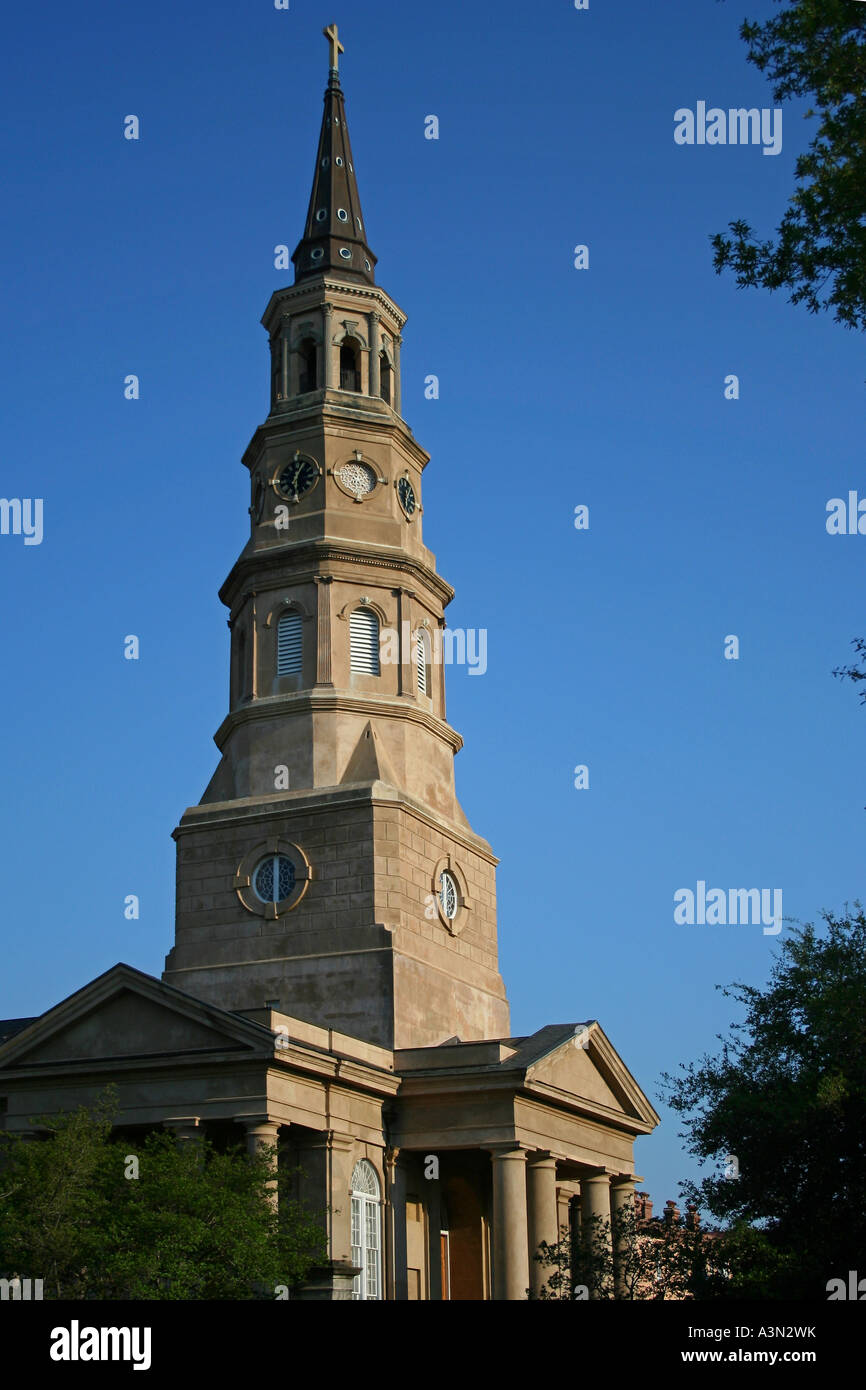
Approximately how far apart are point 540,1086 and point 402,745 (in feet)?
36.2

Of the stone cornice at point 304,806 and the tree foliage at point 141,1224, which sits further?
the stone cornice at point 304,806

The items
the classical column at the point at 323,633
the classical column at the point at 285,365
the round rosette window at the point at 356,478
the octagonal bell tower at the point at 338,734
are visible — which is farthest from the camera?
the classical column at the point at 285,365

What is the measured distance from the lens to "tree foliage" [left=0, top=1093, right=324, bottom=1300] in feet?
93.4

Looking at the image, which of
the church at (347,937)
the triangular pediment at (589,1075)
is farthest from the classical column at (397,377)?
the triangular pediment at (589,1075)

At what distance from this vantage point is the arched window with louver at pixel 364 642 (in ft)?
154

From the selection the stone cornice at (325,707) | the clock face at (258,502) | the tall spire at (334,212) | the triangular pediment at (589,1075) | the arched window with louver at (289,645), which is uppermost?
the tall spire at (334,212)

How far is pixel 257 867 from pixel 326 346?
16813mm

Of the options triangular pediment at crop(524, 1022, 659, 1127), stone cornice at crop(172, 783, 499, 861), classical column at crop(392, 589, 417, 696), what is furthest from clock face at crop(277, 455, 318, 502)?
triangular pediment at crop(524, 1022, 659, 1127)

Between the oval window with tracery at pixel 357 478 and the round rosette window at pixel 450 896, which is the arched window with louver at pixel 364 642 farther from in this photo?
the round rosette window at pixel 450 896

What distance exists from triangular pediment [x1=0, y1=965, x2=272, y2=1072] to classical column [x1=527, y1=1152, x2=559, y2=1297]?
29.6ft

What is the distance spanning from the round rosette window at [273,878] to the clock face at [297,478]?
446 inches

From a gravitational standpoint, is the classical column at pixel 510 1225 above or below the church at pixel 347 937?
below

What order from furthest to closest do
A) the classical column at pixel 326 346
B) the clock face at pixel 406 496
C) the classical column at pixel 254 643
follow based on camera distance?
the classical column at pixel 326 346 → the clock face at pixel 406 496 → the classical column at pixel 254 643

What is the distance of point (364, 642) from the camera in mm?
47188
